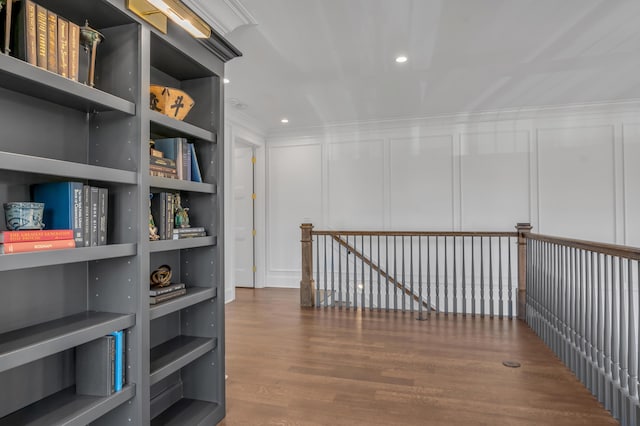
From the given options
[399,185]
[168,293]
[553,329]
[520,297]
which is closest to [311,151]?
[399,185]

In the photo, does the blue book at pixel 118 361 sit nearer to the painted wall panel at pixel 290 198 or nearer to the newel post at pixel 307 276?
the newel post at pixel 307 276

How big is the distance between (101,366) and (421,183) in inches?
193

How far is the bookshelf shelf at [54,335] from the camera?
113 centimetres

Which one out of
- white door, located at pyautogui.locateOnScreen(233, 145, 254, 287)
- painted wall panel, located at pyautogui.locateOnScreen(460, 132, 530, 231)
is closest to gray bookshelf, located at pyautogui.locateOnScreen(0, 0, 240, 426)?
white door, located at pyautogui.locateOnScreen(233, 145, 254, 287)

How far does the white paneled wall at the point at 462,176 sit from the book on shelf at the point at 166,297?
13.7ft

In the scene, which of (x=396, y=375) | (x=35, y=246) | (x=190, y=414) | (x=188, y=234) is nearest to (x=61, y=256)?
(x=35, y=246)

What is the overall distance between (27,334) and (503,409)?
239 centimetres

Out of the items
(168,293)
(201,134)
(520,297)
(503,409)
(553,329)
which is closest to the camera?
(168,293)

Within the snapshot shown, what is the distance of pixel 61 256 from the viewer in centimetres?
125

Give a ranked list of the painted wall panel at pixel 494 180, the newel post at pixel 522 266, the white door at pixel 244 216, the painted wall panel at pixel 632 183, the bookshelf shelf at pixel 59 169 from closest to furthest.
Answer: the bookshelf shelf at pixel 59 169 → the newel post at pixel 522 266 → the painted wall panel at pixel 632 183 → the painted wall panel at pixel 494 180 → the white door at pixel 244 216

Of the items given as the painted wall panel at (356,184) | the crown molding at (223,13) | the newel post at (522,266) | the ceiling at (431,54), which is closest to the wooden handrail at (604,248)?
the newel post at (522,266)

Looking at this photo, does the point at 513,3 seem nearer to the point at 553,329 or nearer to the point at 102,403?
the point at 553,329

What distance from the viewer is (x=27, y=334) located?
1.27 meters

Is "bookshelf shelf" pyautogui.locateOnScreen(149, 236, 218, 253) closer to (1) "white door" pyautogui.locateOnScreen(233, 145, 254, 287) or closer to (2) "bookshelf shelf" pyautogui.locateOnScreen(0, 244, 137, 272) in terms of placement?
(2) "bookshelf shelf" pyautogui.locateOnScreen(0, 244, 137, 272)
